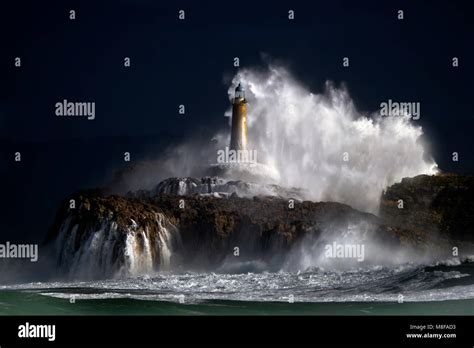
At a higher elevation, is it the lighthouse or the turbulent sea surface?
the lighthouse

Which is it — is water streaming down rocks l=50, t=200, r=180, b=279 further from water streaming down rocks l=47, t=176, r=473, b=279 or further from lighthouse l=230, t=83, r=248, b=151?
lighthouse l=230, t=83, r=248, b=151

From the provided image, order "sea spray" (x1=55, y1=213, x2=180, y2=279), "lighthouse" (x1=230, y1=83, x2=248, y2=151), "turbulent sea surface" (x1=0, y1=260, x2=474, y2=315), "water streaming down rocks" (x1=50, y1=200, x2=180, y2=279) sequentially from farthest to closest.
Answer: "lighthouse" (x1=230, y1=83, x2=248, y2=151), "water streaming down rocks" (x1=50, y1=200, x2=180, y2=279), "sea spray" (x1=55, y1=213, x2=180, y2=279), "turbulent sea surface" (x1=0, y1=260, x2=474, y2=315)

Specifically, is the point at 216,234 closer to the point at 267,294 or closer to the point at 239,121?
the point at 239,121

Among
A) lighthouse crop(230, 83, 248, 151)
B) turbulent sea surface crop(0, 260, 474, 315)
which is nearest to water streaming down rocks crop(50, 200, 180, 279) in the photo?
turbulent sea surface crop(0, 260, 474, 315)

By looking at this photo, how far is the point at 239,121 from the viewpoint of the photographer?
213 feet

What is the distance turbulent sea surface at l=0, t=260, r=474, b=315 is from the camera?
34.2 m

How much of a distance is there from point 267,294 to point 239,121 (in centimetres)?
2789

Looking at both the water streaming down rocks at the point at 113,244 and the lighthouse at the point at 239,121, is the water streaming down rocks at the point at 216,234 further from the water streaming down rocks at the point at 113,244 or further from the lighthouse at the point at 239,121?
the lighthouse at the point at 239,121

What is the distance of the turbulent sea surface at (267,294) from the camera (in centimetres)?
3425

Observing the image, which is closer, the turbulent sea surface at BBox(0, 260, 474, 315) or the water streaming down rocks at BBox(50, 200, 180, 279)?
the turbulent sea surface at BBox(0, 260, 474, 315)

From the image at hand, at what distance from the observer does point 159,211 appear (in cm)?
5312

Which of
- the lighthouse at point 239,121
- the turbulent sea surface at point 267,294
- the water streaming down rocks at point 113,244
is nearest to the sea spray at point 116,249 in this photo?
the water streaming down rocks at point 113,244

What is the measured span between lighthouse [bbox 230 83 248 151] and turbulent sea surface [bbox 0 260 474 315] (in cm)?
1794

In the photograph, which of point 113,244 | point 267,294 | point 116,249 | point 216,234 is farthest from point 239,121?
point 267,294
